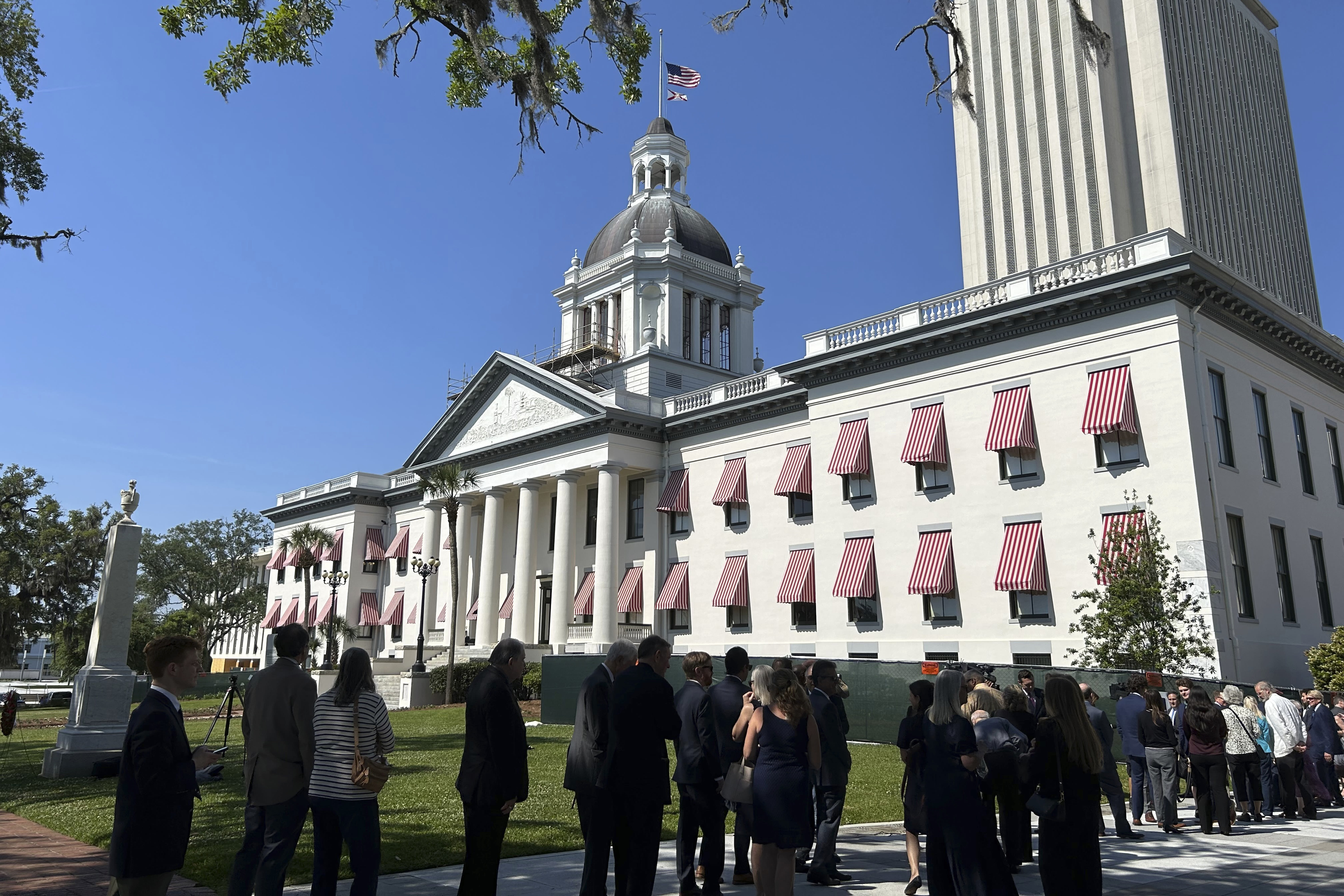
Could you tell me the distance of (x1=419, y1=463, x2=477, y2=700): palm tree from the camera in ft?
123

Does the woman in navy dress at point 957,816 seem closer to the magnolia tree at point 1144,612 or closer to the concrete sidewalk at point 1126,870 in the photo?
the concrete sidewalk at point 1126,870

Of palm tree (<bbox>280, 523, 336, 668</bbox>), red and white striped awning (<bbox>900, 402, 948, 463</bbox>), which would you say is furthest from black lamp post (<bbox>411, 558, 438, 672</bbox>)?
red and white striped awning (<bbox>900, 402, 948, 463</bbox>)

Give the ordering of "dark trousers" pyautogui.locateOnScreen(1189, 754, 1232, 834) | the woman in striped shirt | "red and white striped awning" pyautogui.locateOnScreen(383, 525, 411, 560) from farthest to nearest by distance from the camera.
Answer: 1. "red and white striped awning" pyautogui.locateOnScreen(383, 525, 411, 560)
2. "dark trousers" pyautogui.locateOnScreen(1189, 754, 1232, 834)
3. the woman in striped shirt

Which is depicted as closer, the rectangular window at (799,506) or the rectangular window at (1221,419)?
the rectangular window at (1221,419)

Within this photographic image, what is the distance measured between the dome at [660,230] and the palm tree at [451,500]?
56.0 ft

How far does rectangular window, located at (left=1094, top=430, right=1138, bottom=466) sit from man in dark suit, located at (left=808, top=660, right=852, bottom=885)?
19.5 m

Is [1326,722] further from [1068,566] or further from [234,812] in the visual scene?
[234,812]

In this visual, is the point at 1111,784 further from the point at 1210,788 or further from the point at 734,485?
the point at 734,485

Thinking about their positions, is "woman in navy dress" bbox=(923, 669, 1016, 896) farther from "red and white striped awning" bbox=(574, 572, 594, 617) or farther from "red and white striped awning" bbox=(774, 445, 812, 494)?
"red and white striped awning" bbox=(574, 572, 594, 617)

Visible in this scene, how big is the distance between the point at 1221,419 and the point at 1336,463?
8266 mm

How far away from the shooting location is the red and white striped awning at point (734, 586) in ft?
118

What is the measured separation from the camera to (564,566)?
40.6m

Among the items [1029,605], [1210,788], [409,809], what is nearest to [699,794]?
[409,809]

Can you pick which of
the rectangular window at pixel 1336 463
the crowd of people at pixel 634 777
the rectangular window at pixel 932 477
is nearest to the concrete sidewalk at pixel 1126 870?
the crowd of people at pixel 634 777
